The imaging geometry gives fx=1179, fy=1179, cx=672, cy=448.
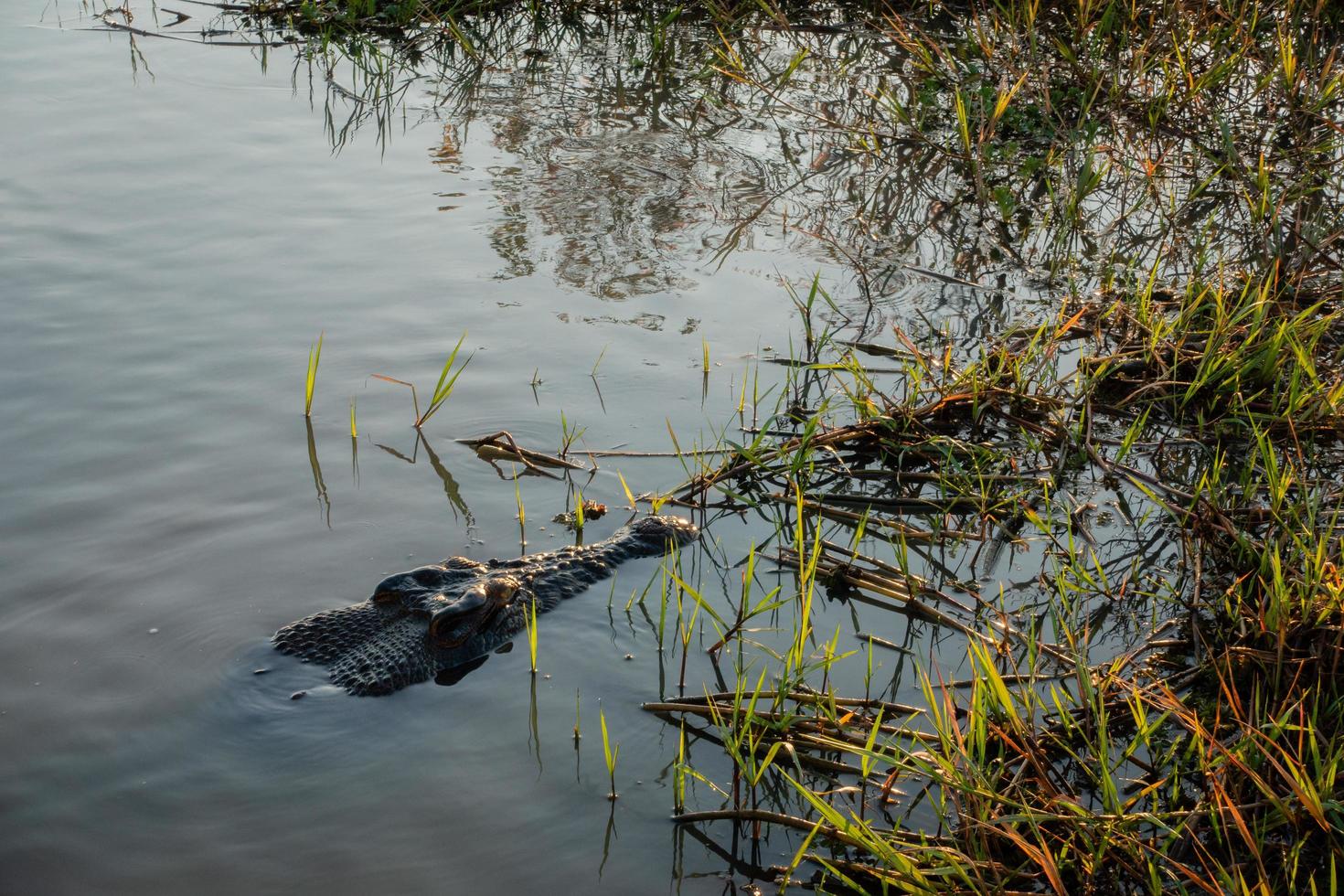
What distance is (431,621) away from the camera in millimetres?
3016

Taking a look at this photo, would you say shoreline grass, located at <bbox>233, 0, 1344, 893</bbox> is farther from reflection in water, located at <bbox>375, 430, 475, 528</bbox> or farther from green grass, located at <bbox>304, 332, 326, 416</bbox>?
green grass, located at <bbox>304, 332, 326, 416</bbox>

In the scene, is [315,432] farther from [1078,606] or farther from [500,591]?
[1078,606]

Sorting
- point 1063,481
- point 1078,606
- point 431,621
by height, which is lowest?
point 431,621

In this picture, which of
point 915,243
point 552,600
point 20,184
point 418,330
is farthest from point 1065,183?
point 20,184

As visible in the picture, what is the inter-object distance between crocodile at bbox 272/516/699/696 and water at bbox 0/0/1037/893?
66 millimetres

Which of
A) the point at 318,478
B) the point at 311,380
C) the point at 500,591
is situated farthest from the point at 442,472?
the point at 500,591

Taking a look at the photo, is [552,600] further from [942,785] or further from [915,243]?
[915,243]

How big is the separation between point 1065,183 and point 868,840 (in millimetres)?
4228

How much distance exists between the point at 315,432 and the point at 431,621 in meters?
1.17

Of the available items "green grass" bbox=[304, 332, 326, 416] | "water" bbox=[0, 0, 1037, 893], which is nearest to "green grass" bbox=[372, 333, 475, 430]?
"water" bbox=[0, 0, 1037, 893]

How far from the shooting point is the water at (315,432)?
8.25ft

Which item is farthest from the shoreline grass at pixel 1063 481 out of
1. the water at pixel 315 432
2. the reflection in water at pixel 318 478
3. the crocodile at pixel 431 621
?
the reflection in water at pixel 318 478

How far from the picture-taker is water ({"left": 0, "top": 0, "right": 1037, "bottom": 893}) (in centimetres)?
252

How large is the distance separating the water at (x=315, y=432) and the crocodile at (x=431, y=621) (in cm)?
7
